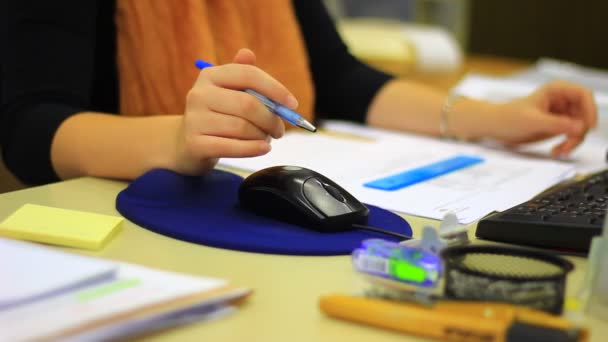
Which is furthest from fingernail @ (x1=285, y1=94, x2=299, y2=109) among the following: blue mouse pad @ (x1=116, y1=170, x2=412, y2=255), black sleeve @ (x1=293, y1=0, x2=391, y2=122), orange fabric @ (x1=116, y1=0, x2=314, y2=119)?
black sleeve @ (x1=293, y1=0, x2=391, y2=122)

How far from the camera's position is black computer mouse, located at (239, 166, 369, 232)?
0.66 meters

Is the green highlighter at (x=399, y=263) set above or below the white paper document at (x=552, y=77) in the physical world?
below

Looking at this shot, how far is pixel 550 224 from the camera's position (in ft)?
2.15

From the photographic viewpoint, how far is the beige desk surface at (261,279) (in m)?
0.47

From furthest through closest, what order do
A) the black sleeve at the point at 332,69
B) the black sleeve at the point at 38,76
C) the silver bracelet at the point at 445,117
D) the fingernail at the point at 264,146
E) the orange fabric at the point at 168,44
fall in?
the black sleeve at the point at 332,69, the silver bracelet at the point at 445,117, the orange fabric at the point at 168,44, the black sleeve at the point at 38,76, the fingernail at the point at 264,146

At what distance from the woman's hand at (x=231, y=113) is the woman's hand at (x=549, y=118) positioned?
0.50 m

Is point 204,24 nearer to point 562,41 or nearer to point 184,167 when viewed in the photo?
point 184,167

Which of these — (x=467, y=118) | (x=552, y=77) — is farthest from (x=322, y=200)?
(x=552, y=77)

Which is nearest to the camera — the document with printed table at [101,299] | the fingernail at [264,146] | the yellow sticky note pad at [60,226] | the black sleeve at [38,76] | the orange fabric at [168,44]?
the document with printed table at [101,299]

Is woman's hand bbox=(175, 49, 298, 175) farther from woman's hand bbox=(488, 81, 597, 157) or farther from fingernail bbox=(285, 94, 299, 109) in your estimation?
woman's hand bbox=(488, 81, 597, 157)

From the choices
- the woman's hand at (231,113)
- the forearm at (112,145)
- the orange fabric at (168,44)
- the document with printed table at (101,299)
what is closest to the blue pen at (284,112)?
the woman's hand at (231,113)

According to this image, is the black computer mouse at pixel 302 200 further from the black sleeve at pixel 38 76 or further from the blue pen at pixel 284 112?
the black sleeve at pixel 38 76

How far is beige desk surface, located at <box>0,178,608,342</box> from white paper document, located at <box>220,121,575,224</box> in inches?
2.6

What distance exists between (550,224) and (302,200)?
0.66 ft
